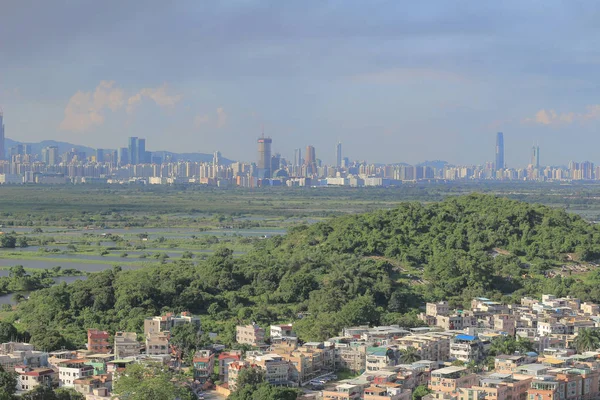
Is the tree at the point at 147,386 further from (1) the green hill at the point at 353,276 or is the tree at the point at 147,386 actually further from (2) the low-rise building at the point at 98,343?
(1) the green hill at the point at 353,276

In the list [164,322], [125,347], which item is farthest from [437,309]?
[125,347]

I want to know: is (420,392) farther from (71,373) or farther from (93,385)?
(71,373)

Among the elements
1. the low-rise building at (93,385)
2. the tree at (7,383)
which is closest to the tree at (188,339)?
the low-rise building at (93,385)

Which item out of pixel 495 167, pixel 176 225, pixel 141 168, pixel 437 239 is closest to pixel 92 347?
pixel 437 239

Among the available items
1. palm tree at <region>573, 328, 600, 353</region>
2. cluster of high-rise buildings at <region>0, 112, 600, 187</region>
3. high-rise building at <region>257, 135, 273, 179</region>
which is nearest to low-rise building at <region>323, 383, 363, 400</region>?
palm tree at <region>573, 328, 600, 353</region>

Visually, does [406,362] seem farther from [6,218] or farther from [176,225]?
[6,218]

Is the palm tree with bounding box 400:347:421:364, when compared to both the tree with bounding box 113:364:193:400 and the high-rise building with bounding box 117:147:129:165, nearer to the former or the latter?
the tree with bounding box 113:364:193:400
